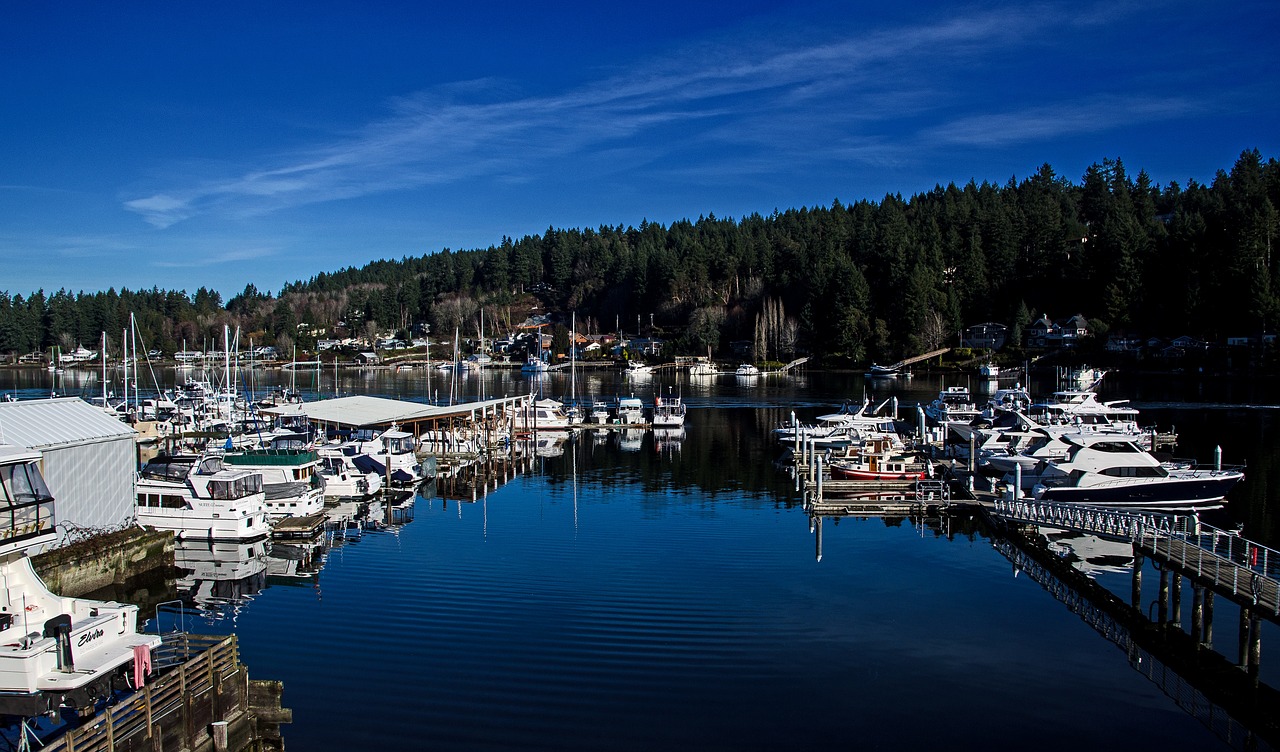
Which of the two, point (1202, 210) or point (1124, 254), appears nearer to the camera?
point (1124, 254)

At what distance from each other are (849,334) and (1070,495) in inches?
3567

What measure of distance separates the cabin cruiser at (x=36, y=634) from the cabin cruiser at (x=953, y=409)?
149 feet

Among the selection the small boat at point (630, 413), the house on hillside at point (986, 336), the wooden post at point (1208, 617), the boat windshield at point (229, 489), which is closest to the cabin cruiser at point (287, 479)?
the boat windshield at point (229, 489)

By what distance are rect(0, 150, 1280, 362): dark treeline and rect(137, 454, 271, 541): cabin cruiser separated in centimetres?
9081

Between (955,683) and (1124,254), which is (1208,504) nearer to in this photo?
(955,683)

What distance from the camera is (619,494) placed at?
37000 mm

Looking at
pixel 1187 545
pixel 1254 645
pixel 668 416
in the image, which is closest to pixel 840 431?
pixel 668 416

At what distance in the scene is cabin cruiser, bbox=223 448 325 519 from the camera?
97.1ft

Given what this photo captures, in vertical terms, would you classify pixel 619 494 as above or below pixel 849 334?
below

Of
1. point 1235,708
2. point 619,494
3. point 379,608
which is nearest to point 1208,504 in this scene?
point 1235,708

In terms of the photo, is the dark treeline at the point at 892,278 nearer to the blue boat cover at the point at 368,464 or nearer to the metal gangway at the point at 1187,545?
the metal gangway at the point at 1187,545

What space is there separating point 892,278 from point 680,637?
4286 inches

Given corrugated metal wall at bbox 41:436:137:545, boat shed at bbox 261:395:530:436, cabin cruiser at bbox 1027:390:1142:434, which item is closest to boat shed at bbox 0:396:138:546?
corrugated metal wall at bbox 41:436:137:545

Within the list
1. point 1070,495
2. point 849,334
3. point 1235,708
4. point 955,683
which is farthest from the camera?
point 849,334
